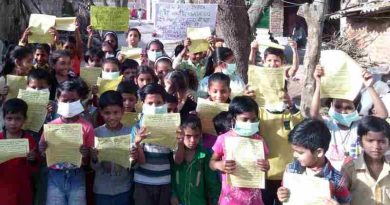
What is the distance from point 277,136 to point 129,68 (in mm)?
2046

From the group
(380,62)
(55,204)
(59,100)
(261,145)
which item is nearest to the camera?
(261,145)

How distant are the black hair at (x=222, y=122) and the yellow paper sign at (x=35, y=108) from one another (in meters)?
1.31

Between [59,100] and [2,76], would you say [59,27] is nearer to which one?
[2,76]

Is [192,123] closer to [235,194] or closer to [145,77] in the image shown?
[235,194]

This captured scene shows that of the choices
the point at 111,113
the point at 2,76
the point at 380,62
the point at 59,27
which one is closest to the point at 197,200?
the point at 111,113

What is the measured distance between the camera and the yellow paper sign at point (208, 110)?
4.13 metres

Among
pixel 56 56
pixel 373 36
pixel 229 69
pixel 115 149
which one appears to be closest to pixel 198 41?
pixel 229 69

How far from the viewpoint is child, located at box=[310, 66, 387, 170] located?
3.69 meters

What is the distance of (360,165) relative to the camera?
324cm

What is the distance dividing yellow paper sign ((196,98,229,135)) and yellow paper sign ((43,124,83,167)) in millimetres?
998

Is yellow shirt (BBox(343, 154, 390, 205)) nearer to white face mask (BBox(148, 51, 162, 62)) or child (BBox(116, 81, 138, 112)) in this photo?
child (BBox(116, 81, 138, 112))

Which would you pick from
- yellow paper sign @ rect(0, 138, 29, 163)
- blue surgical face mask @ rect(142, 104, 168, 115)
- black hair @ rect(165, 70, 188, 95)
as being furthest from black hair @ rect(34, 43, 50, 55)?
yellow paper sign @ rect(0, 138, 29, 163)

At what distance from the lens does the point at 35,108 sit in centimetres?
404

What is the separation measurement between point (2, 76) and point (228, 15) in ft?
13.0
